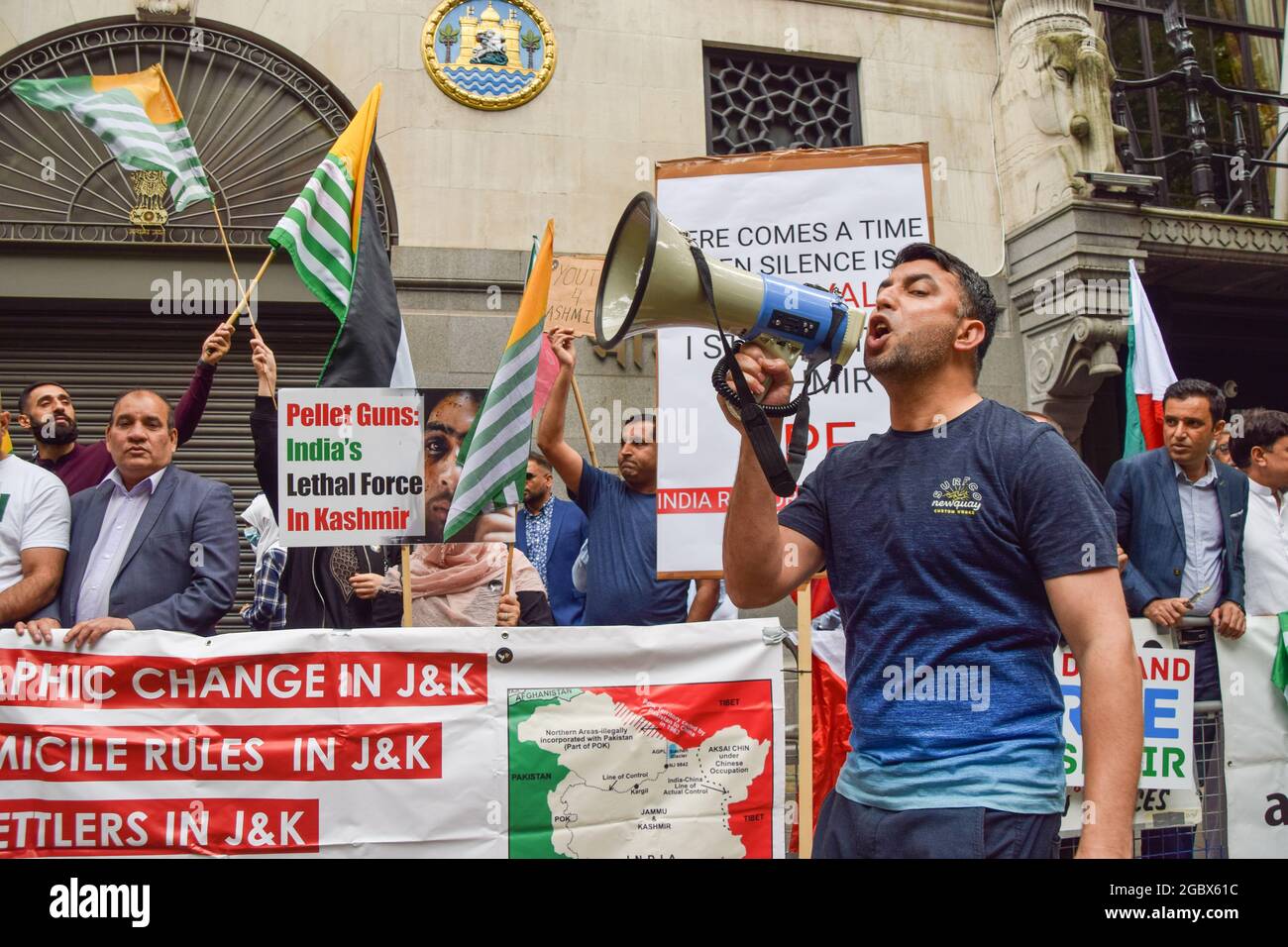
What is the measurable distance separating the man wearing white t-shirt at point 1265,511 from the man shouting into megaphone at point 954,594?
3.40 m

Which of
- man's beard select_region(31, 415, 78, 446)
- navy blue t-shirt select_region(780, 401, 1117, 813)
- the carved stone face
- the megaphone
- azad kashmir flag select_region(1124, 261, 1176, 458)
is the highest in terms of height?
the carved stone face

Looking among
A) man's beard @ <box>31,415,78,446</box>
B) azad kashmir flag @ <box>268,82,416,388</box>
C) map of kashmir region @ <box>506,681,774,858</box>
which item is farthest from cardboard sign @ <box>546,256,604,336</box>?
map of kashmir region @ <box>506,681,774,858</box>

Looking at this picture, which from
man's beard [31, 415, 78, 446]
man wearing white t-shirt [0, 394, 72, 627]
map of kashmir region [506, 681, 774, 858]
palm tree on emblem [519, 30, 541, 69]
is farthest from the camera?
palm tree on emblem [519, 30, 541, 69]

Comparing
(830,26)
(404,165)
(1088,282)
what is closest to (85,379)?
(404,165)

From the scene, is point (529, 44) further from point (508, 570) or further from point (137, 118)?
point (508, 570)

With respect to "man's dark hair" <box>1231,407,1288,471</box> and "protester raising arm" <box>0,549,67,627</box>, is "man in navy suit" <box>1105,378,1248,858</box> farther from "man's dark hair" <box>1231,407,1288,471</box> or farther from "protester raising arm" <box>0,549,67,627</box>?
"protester raising arm" <box>0,549,67,627</box>

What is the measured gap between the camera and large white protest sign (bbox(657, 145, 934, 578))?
4.75 metres

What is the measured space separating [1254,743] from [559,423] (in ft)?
10.2

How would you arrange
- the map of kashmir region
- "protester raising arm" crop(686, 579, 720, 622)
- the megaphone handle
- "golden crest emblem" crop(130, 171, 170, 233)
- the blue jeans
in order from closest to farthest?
the blue jeans < the megaphone handle < the map of kashmir region < "protester raising arm" crop(686, 579, 720, 622) < "golden crest emblem" crop(130, 171, 170, 233)

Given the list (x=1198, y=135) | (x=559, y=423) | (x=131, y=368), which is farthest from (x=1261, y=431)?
(x=131, y=368)

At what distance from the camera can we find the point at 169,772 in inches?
159

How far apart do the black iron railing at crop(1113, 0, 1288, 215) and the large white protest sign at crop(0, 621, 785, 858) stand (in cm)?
742

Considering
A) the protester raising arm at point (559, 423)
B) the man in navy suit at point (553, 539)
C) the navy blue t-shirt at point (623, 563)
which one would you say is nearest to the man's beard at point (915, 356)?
the protester raising arm at point (559, 423)

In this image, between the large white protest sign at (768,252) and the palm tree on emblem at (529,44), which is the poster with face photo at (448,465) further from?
the palm tree on emblem at (529,44)
